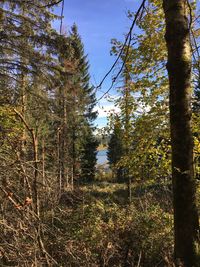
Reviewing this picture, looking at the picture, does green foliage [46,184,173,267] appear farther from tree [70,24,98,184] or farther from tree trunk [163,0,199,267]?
tree [70,24,98,184]

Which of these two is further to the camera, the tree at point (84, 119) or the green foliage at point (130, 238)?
the tree at point (84, 119)

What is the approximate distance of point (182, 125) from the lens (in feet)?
8.54

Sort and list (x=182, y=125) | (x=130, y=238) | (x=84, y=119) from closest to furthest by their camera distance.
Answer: (x=182, y=125), (x=130, y=238), (x=84, y=119)

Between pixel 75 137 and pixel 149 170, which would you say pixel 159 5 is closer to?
pixel 149 170

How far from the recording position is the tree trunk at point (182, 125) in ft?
8.51

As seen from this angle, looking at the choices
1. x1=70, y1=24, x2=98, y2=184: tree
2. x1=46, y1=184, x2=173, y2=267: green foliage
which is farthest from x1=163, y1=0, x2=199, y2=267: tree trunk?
x1=70, y1=24, x2=98, y2=184: tree

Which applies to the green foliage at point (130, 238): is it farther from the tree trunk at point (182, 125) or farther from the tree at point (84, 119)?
the tree at point (84, 119)

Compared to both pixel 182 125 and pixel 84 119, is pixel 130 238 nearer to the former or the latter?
pixel 182 125

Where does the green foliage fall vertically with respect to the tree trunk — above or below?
below

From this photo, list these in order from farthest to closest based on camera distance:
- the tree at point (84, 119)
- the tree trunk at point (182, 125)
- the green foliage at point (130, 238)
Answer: the tree at point (84, 119) < the green foliage at point (130, 238) < the tree trunk at point (182, 125)

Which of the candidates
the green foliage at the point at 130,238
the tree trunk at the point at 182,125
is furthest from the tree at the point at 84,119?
the tree trunk at the point at 182,125

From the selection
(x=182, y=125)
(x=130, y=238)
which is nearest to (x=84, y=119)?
(x=130, y=238)

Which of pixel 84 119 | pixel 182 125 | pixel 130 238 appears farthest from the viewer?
pixel 84 119

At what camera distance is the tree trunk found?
2594mm
